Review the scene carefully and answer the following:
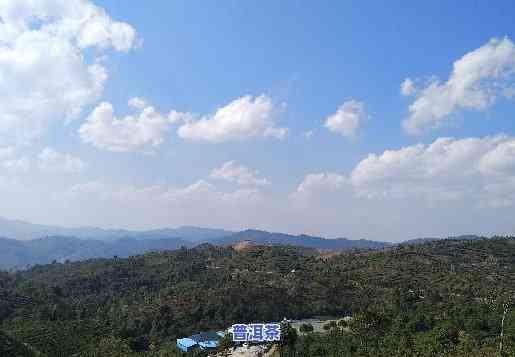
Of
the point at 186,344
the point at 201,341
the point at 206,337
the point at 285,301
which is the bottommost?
the point at 186,344

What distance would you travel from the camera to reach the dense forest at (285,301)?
202 feet

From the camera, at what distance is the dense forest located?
61.6 m

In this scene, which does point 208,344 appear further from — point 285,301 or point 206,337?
point 285,301

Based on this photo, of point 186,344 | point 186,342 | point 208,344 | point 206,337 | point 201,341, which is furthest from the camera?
point 206,337

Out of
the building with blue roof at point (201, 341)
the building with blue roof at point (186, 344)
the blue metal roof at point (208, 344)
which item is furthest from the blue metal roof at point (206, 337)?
the blue metal roof at point (208, 344)

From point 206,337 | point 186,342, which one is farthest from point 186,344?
point 206,337

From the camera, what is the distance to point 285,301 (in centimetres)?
9075

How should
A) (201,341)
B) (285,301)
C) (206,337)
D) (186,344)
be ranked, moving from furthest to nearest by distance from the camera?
(285,301), (206,337), (201,341), (186,344)

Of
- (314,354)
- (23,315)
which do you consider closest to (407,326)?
(314,354)

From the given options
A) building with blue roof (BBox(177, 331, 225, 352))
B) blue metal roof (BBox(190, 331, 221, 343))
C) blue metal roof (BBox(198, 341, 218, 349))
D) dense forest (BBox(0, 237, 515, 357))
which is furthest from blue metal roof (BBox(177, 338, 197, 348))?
dense forest (BBox(0, 237, 515, 357))

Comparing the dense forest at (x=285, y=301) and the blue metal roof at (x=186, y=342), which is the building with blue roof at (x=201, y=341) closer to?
the blue metal roof at (x=186, y=342)

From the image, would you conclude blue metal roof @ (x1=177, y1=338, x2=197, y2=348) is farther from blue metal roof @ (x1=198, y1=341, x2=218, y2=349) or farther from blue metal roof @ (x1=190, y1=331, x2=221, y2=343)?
blue metal roof @ (x1=198, y1=341, x2=218, y2=349)

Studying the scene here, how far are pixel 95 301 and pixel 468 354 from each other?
78.9 metres

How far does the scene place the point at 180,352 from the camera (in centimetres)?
6825
